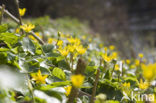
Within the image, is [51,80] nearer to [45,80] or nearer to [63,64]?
[45,80]

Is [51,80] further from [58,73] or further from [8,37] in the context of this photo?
[8,37]

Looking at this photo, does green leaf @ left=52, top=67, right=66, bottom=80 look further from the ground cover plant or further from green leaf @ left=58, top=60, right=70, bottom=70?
green leaf @ left=58, top=60, right=70, bottom=70

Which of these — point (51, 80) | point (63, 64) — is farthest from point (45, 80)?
point (63, 64)

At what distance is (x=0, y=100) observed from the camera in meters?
0.58

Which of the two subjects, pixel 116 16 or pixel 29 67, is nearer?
pixel 29 67

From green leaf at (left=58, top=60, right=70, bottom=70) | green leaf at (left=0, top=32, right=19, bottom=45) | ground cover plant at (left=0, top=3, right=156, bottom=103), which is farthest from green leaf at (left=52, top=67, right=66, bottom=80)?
green leaf at (left=0, top=32, right=19, bottom=45)

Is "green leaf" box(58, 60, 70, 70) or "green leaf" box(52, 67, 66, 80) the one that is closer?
"green leaf" box(52, 67, 66, 80)

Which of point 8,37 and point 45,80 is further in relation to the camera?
point 8,37

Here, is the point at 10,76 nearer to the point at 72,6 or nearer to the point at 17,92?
the point at 17,92

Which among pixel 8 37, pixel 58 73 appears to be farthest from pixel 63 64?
pixel 8 37

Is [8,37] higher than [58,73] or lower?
higher

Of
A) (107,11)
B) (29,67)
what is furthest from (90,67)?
(107,11)

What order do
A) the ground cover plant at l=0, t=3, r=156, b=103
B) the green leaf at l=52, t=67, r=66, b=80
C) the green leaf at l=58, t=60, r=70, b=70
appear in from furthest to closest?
the green leaf at l=58, t=60, r=70, b=70 → the green leaf at l=52, t=67, r=66, b=80 → the ground cover plant at l=0, t=3, r=156, b=103

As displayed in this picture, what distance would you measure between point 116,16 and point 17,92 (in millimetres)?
7873
